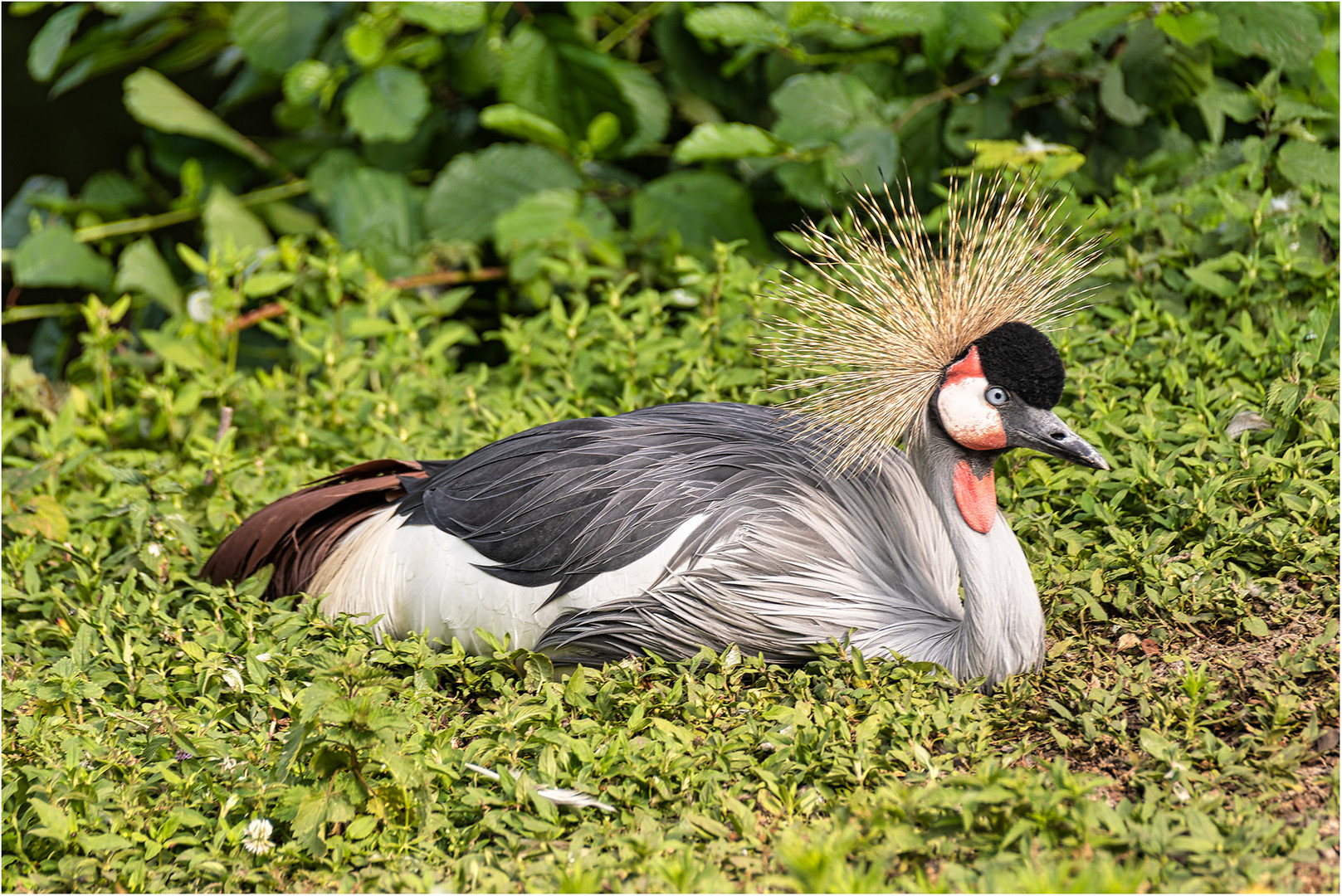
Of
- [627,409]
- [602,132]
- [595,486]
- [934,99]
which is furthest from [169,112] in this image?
[595,486]

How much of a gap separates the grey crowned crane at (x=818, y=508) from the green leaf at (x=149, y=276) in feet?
6.45

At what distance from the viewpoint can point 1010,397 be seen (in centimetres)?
203

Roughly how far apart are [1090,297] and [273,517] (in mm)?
2069

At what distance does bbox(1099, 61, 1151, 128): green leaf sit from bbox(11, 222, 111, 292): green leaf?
3.36m

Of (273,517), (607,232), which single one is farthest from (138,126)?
Result: (273,517)

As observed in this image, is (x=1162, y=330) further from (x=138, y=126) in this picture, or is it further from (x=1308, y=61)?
(x=138, y=126)

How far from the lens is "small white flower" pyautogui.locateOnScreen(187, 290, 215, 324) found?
143 inches

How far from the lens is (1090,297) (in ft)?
10.1

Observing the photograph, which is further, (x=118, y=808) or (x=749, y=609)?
(x=749, y=609)

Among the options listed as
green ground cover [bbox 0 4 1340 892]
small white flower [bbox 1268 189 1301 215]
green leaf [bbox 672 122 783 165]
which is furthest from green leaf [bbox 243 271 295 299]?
small white flower [bbox 1268 189 1301 215]

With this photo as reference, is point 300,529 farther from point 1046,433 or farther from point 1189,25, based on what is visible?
point 1189,25

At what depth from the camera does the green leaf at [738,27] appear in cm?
353

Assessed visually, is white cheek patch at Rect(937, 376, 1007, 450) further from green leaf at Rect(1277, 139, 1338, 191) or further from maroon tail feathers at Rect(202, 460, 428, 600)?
green leaf at Rect(1277, 139, 1338, 191)

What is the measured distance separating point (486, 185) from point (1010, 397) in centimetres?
250
